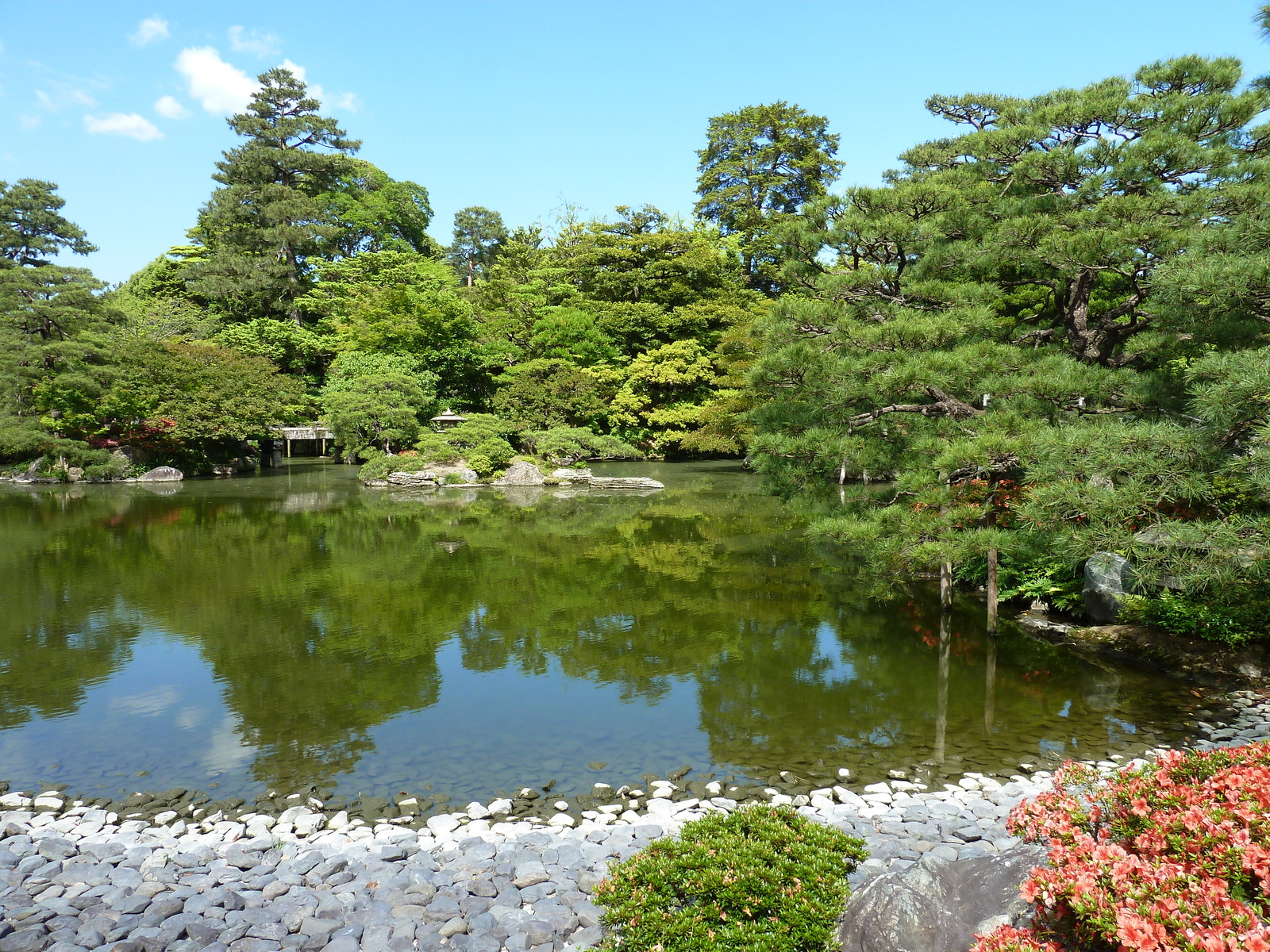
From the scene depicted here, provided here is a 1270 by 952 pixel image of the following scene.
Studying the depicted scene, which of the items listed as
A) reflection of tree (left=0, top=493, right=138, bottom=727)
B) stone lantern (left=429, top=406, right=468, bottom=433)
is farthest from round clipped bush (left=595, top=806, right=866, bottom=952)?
stone lantern (left=429, top=406, right=468, bottom=433)

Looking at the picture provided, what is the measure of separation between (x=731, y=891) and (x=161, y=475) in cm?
2582

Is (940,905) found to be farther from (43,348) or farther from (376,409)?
(43,348)

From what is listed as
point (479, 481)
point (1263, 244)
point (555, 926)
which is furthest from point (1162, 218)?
point (479, 481)

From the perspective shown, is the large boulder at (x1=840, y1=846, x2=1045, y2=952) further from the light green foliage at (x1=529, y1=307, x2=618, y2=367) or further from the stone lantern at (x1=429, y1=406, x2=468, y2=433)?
the light green foliage at (x1=529, y1=307, x2=618, y2=367)

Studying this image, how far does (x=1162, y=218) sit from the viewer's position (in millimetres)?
6324

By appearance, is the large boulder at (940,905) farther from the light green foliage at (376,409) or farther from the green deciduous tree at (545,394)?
the light green foliage at (376,409)

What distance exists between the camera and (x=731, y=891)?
2.96 m

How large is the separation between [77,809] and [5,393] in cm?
2400

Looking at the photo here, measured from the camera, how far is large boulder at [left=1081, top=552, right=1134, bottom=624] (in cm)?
748

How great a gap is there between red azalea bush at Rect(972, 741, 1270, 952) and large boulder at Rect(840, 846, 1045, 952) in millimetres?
178

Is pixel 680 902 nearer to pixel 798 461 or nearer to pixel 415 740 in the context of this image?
pixel 415 740

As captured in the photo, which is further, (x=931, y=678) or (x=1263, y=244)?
(x=931, y=678)

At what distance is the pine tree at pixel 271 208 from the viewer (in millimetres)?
32438

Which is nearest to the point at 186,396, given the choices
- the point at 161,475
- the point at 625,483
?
the point at 161,475
